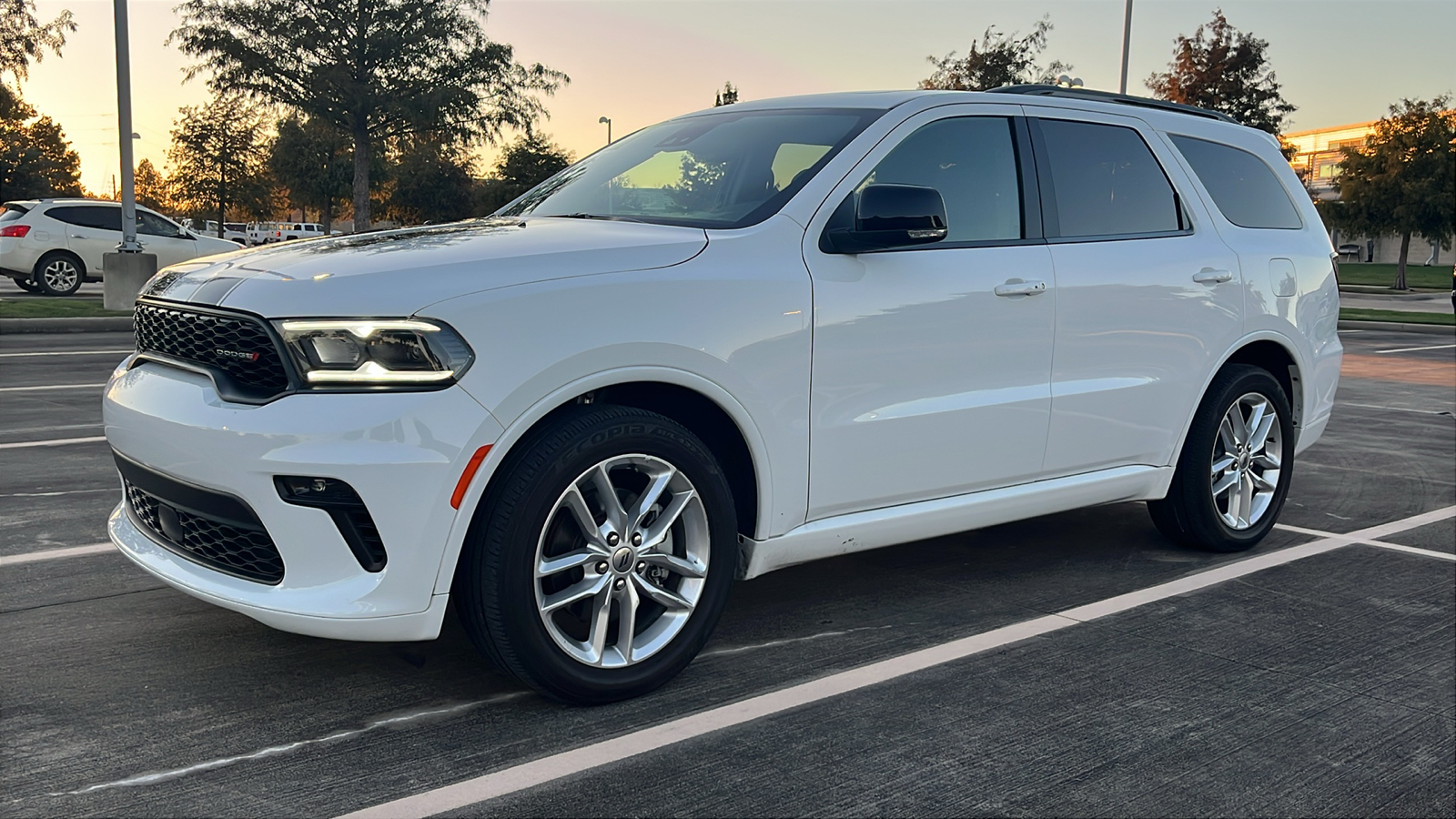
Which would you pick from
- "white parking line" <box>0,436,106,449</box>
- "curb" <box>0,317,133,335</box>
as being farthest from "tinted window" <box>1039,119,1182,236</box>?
"curb" <box>0,317,133,335</box>

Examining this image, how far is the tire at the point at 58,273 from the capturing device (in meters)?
20.3

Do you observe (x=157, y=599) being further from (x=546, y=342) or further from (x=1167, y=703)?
(x=1167, y=703)

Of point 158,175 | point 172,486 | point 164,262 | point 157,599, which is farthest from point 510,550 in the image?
point 158,175

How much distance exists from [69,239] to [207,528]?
19.5 metres

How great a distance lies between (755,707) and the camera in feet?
11.6

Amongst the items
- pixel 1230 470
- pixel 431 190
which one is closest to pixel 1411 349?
pixel 1230 470

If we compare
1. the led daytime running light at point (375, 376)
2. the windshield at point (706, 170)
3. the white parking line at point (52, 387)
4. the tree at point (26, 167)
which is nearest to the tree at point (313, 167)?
the tree at point (26, 167)

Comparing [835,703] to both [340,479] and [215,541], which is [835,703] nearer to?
[340,479]

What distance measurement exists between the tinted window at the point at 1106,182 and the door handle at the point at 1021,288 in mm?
358

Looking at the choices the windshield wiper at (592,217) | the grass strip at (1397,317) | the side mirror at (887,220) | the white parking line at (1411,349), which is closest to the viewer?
the side mirror at (887,220)

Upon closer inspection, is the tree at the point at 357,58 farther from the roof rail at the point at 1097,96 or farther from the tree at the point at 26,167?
the roof rail at the point at 1097,96

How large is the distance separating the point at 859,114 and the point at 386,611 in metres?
2.40

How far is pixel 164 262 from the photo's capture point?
20234mm

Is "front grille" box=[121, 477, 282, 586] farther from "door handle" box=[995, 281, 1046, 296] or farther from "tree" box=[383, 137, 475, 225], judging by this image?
"tree" box=[383, 137, 475, 225]
